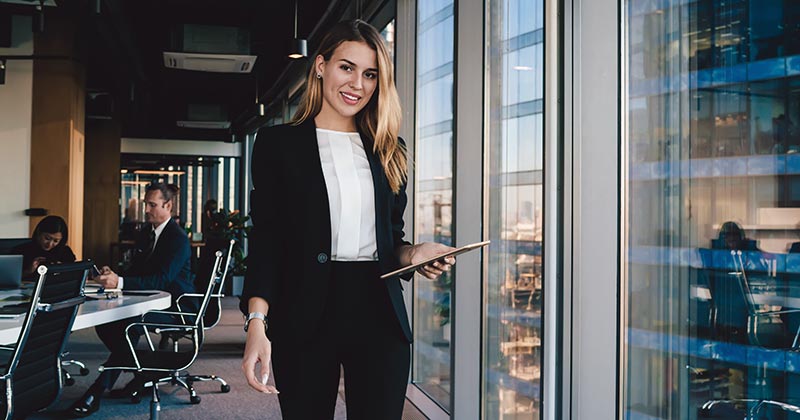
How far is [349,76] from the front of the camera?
5.58 feet

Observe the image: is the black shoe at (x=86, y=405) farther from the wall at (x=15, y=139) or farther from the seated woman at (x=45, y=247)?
the wall at (x=15, y=139)

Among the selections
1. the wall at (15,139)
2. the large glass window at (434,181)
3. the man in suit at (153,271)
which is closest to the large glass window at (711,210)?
the large glass window at (434,181)

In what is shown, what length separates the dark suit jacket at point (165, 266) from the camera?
510 centimetres

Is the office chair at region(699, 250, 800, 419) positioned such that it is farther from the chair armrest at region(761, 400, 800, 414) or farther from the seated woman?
the seated woman

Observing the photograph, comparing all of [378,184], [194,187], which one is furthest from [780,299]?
[194,187]

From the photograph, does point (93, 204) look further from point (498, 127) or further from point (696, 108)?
point (696, 108)

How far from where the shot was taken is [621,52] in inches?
105

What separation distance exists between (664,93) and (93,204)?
13.1m

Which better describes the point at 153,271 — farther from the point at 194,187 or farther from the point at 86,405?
the point at 194,187

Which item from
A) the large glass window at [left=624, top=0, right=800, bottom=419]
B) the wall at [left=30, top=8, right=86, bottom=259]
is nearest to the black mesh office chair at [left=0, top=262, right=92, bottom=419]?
the large glass window at [left=624, top=0, right=800, bottom=419]

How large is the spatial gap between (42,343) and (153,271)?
2.16 meters

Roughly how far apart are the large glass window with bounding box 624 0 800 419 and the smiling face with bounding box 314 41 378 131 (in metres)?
1.04

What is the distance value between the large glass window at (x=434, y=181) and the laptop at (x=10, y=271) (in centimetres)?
252

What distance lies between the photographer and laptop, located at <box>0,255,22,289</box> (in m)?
4.53
